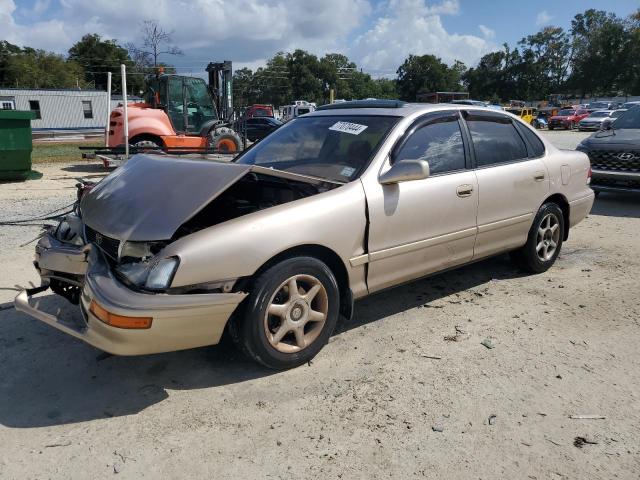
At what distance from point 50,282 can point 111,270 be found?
2.78 ft

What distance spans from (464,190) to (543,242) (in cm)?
145

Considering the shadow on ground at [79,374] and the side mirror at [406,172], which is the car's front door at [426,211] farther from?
the shadow on ground at [79,374]

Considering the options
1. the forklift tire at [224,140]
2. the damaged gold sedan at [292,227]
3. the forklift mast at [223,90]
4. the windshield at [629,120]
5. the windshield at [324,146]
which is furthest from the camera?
the forklift mast at [223,90]

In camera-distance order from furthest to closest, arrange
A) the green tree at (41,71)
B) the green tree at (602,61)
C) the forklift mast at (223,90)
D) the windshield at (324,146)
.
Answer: the green tree at (602,61) → the green tree at (41,71) → the forklift mast at (223,90) → the windshield at (324,146)

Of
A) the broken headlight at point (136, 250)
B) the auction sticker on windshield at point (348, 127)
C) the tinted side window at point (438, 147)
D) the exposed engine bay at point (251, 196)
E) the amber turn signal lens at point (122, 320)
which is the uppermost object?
the auction sticker on windshield at point (348, 127)

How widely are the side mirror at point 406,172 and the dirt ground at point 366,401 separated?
44.9 inches

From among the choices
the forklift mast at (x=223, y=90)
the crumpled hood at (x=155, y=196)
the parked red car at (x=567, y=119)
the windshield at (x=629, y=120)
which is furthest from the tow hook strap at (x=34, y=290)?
the parked red car at (x=567, y=119)

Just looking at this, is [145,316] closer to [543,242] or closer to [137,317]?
[137,317]

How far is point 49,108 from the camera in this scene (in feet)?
123

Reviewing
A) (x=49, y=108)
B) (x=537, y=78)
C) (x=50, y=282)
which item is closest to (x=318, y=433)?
(x=50, y=282)

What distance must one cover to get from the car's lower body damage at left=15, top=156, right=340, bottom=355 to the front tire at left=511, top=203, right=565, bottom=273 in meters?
2.73

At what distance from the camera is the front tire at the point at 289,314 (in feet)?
9.85

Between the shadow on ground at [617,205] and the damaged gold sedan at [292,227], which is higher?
the damaged gold sedan at [292,227]

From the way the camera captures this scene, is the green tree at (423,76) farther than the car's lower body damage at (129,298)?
Yes
